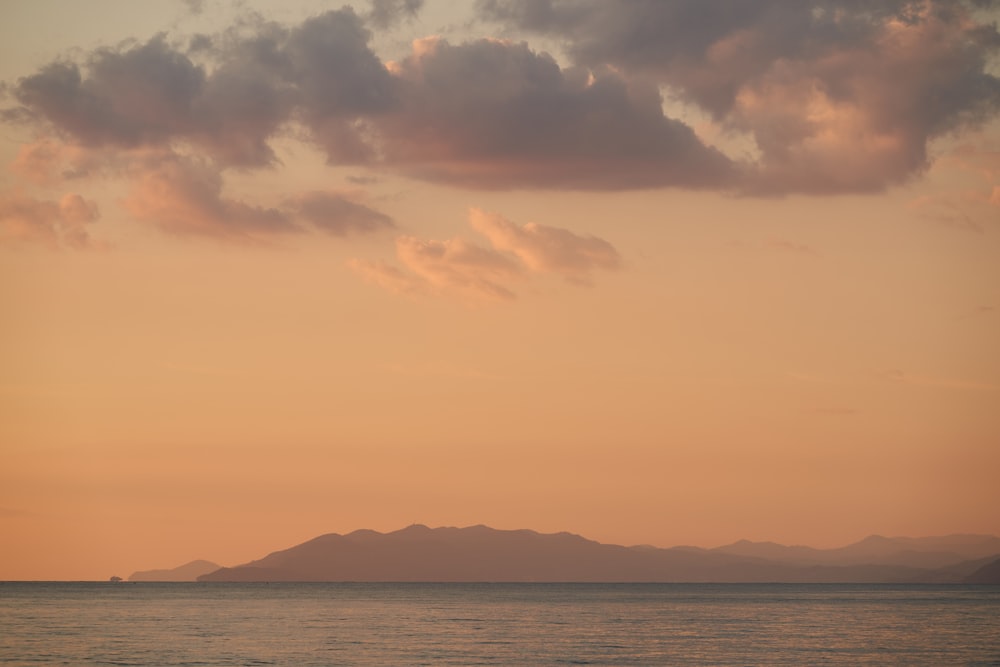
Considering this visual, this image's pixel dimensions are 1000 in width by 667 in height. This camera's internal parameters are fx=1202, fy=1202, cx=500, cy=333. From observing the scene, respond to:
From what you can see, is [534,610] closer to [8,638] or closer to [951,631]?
[951,631]

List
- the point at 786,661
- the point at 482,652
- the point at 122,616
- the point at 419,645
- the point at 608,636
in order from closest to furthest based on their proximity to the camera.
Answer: the point at 786,661 → the point at 482,652 → the point at 419,645 → the point at 608,636 → the point at 122,616

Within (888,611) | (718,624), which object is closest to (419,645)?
(718,624)

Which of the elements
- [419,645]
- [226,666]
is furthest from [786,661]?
[226,666]

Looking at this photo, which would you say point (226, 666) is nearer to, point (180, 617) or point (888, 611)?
point (180, 617)

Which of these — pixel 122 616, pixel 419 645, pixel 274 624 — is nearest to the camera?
pixel 419 645

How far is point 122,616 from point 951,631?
10679 centimetres

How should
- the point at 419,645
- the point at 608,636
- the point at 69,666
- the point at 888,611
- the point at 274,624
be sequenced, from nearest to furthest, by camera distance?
the point at 69,666 < the point at 419,645 < the point at 608,636 < the point at 274,624 < the point at 888,611

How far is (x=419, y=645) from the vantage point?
4250 inches

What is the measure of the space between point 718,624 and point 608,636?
28860 mm

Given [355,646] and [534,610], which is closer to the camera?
[355,646]

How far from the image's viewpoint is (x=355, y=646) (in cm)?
10706

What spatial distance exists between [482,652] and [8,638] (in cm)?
4562

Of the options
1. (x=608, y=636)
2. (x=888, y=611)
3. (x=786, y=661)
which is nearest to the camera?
(x=786, y=661)

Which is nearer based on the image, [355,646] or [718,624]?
[355,646]
